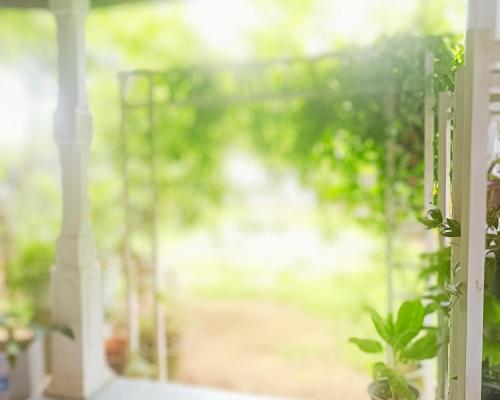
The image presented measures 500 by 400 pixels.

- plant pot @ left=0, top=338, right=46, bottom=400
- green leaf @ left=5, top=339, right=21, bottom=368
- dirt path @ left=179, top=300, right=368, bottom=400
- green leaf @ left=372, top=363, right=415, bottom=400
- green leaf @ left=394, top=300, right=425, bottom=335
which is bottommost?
dirt path @ left=179, top=300, right=368, bottom=400

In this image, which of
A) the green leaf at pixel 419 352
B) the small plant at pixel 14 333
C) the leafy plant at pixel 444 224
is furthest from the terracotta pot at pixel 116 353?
the leafy plant at pixel 444 224

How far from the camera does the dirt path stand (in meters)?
4.13

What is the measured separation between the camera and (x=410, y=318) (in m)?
2.13

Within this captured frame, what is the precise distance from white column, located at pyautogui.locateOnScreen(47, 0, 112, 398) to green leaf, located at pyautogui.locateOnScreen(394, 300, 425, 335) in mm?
1602

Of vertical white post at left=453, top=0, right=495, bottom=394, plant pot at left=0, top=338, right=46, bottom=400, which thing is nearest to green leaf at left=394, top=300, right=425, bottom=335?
vertical white post at left=453, top=0, right=495, bottom=394

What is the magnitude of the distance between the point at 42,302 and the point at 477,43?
413cm

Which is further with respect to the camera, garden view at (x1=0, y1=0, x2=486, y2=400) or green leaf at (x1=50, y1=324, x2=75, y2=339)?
garden view at (x1=0, y1=0, x2=486, y2=400)

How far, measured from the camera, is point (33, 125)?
564 cm

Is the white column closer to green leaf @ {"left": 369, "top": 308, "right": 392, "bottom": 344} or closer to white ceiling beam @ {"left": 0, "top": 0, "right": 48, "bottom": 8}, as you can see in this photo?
white ceiling beam @ {"left": 0, "top": 0, "right": 48, "bottom": 8}

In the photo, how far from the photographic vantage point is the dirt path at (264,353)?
413 cm

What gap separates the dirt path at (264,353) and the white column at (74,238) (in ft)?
5.17

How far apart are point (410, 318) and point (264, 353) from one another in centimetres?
274

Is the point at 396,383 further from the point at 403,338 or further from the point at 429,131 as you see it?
the point at 429,131

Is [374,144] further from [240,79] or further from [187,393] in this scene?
[187,393]
